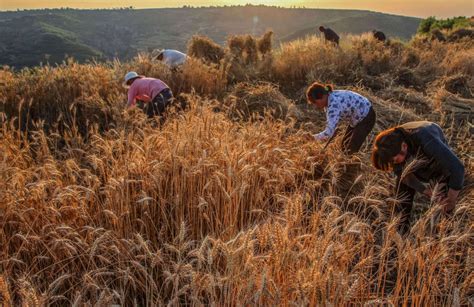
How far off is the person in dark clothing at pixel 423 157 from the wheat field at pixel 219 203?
19 cm

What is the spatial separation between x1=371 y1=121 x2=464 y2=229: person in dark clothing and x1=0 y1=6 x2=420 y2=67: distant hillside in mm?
34370

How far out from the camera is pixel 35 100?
640cm

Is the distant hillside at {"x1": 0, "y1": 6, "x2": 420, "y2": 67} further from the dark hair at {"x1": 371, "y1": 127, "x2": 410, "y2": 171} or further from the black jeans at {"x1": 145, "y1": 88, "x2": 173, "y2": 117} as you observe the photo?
the dark hair at {"x1": 371, "y1": 127, "x2": 410, "y2": 171}

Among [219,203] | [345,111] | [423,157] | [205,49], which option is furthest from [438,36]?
[219,203]

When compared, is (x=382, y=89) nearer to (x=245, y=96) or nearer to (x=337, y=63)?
(x=337, y=63)

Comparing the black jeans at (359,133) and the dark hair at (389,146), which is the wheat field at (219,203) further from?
the dark hair at (389,146)

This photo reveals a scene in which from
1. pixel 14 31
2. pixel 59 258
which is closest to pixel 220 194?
pixel 59 258

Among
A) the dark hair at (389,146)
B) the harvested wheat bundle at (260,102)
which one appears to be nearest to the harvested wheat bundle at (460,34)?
the harvested wheat bundle at (260,102)

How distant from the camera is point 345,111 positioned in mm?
4574

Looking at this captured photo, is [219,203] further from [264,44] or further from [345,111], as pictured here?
[264,44]

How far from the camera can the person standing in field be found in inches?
174

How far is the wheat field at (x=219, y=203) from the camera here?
77.6 inches

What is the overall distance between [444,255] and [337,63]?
813 cm

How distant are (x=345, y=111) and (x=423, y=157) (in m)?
1.46
